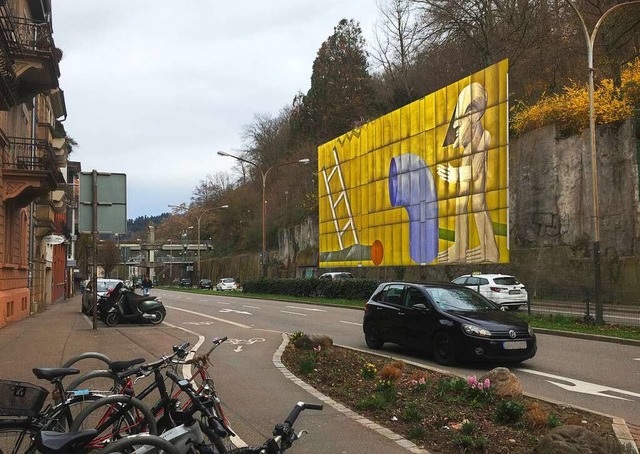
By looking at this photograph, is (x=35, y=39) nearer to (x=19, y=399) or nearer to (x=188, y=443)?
(x=19, y=399)

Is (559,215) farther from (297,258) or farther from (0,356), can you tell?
(297,258)

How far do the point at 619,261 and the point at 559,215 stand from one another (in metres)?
4.81

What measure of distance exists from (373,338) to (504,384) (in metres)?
6.16

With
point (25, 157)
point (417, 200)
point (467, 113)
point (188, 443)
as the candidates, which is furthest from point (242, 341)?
point (417, 200)

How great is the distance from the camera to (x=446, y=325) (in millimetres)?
10945

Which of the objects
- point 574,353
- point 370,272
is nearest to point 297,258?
point 370,272

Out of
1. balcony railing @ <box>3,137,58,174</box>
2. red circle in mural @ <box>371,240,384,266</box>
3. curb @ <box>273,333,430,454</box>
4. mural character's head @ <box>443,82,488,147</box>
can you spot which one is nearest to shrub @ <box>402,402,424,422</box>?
curb @ <box>273,333,430,454</box>

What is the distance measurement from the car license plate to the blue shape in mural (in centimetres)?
2229

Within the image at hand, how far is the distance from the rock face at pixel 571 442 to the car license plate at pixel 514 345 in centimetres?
553

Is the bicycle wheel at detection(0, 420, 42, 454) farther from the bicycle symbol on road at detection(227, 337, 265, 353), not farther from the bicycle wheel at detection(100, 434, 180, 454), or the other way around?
the bicycle symbol on road at detection(227, 337, 265, 353)

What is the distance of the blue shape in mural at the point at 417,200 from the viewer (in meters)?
33.4

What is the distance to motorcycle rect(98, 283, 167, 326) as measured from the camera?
19.3 m

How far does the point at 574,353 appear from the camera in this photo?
13.0 m

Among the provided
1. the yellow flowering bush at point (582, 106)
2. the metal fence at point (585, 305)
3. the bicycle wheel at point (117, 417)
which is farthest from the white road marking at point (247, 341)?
the yellow flowering bush at point (582, 106)
